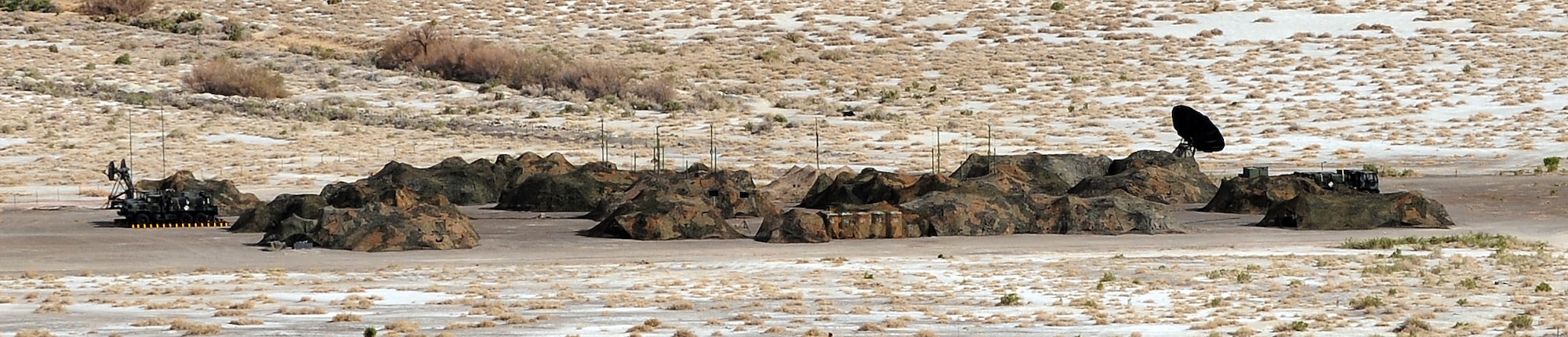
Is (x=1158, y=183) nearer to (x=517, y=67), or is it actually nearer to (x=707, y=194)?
(x=707, y=194)

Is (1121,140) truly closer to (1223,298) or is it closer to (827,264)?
(827,264)

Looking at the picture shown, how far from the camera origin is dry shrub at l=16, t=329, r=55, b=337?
24.1 m

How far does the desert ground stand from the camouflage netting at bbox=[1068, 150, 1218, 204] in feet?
7.48

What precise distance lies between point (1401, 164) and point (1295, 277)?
3862 centimetres

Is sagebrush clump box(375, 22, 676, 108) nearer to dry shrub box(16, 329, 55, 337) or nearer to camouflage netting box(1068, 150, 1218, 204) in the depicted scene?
camouflage netting box(1068, 150, 1218, 204)

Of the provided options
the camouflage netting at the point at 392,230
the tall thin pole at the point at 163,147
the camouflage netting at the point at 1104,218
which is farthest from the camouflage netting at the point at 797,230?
the tall thin pole at the point at 163,147

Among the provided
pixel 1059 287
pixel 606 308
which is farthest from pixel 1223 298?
pixel 606 308

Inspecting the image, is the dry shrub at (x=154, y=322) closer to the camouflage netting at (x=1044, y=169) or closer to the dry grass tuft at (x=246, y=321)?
the dry grass tuft at (x=246, y=321)

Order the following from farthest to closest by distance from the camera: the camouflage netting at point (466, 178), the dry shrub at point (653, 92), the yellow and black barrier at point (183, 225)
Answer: the dry shrub at point (653, 92), the camouflage netting at point (466, 178), the yellow and black barrier at point (183, 225)

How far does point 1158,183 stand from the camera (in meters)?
52.1

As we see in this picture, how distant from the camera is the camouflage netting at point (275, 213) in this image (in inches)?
1709

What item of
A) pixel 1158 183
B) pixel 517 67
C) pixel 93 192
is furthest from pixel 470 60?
pixel 1158 183

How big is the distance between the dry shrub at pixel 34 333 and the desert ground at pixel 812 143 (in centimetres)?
25

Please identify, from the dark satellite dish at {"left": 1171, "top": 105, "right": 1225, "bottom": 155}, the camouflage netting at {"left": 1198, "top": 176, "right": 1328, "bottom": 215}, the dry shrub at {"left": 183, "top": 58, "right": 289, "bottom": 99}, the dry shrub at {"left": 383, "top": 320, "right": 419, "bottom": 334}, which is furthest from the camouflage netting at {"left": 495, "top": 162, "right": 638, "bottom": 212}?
the dry shrub at {"left": 183, "top": 58, "right": 289, "bottom": 99}
